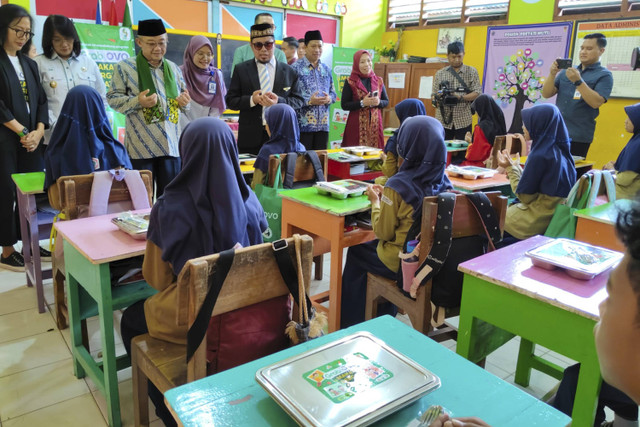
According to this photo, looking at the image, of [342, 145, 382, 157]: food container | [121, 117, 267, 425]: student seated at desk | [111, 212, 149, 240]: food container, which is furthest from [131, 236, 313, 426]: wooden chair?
[342, 145, 382, 157]: food container

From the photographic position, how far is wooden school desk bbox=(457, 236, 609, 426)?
1.32 metres

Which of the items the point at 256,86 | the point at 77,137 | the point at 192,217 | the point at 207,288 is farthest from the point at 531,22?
the point at 207,288

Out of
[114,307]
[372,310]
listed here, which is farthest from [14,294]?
[372,310]

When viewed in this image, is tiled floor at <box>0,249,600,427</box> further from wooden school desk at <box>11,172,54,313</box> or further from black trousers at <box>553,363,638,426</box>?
black trousers at <box>553,363,638,426</box>

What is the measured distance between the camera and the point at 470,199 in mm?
1909

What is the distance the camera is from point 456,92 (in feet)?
17.9

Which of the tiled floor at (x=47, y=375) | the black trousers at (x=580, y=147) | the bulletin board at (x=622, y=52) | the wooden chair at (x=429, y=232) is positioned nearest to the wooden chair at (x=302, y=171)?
the tiled floor at (x=47, y=375)

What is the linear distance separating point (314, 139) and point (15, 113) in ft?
8.09

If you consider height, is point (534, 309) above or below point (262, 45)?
below

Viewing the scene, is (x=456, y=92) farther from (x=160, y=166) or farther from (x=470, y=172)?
(x=160, y=166)

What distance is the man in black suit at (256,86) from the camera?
12.7 feet

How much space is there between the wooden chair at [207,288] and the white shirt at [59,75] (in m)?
2.65

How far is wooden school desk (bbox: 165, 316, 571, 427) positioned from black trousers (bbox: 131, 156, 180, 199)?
8.05ft

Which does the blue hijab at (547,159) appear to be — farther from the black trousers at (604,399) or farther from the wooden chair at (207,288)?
the wooden chair at (207,288)
